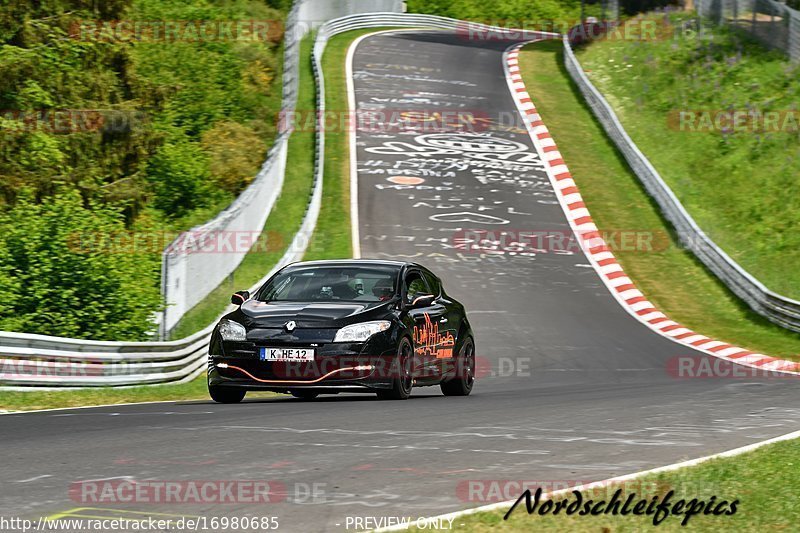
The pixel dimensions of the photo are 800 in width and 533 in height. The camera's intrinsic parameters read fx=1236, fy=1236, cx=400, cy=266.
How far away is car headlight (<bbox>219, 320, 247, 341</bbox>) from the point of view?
12930 mm

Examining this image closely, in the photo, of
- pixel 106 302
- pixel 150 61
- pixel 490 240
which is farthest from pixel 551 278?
pixel 150 61

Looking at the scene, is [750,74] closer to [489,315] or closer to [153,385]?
[489,315]

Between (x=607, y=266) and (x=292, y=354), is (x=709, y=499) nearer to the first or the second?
(x=292, y=354)

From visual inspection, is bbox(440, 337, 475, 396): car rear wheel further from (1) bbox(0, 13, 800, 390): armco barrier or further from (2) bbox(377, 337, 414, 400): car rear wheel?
(1) bbox(0, 13, 800, 390): armco barrier

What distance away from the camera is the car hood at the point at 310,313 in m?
12.9

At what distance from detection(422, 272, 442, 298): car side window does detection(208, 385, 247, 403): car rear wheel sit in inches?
110

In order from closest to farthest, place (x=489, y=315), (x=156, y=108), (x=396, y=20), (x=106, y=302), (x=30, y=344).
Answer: (x=30, y=344)
(x=106, y=302)
(x=489, y=315)
(x=156, y=108)
(x=396, y=20)

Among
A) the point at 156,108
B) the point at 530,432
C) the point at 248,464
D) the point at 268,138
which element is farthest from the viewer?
the point at 268,138

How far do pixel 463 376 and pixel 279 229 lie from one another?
1796cm

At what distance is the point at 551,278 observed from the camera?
28250 millimetres

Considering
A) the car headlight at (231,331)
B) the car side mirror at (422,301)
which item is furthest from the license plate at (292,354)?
the car side mirror at (422,301)

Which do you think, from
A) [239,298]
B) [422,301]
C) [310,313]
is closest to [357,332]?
[310,313]

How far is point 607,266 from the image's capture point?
29828 millimetres

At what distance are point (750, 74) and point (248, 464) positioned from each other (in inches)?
1555
